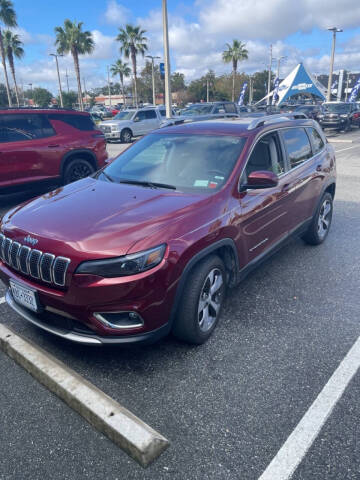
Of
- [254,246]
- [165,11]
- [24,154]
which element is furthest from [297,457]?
[165,11]

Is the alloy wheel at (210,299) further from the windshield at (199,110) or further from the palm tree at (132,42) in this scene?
the palm tree at (132,42)

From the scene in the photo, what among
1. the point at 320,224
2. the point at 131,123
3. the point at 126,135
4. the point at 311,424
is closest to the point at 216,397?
the point at 311,424

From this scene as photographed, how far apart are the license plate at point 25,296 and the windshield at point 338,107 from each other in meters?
25.6

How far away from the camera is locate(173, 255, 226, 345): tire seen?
9.30 feet

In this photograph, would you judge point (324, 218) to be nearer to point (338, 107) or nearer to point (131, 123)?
point (131, 123)

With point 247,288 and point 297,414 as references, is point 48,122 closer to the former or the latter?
point 247,288

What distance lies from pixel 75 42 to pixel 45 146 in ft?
139

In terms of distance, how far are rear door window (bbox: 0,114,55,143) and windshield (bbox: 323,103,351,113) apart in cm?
2183

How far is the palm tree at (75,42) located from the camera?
42.8 metres

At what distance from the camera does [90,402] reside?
2.35 meters

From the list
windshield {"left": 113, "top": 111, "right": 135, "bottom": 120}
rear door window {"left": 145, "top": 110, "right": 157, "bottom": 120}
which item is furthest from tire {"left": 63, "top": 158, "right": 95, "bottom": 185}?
rear door window {"left": 145, "top": 110, "right": 157, "bottom": 120}

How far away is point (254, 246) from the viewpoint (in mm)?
3668

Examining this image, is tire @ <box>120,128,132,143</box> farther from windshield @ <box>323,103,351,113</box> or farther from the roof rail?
the roof rail

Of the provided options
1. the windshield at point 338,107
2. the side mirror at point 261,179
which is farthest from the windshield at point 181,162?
the windshield at point 338,107
